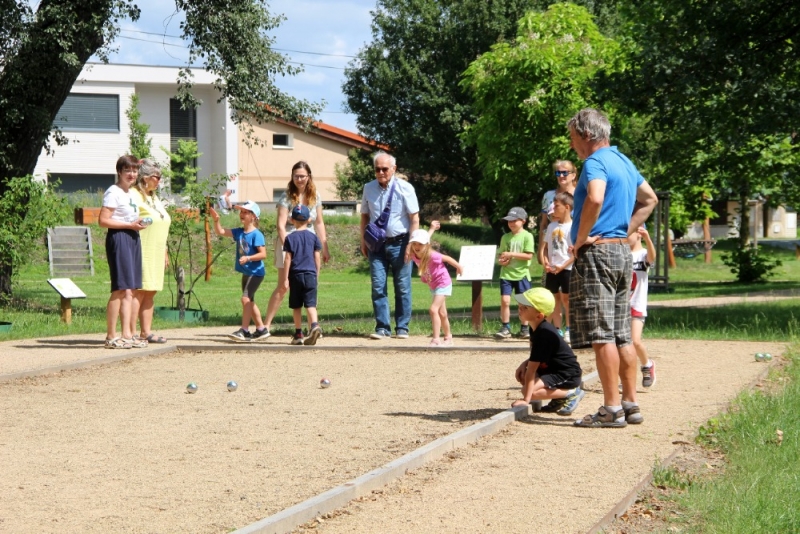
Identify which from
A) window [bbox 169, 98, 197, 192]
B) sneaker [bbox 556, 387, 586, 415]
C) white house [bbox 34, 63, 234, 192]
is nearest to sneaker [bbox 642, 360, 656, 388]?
sneaker [bbox 556, 387, 586, 415]

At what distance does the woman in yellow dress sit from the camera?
12031mm

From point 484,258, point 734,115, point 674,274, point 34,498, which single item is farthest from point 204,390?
point 674,274

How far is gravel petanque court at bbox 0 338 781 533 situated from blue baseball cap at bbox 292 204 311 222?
75.0 inches

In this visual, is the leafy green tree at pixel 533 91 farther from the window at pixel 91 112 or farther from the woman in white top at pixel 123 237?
the woman in white top at pixel 123 237

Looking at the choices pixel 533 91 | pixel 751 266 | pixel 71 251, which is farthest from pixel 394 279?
pixel 71 251

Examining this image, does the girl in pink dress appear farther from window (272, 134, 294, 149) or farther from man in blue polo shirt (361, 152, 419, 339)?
window (272, 134, 294, 149)

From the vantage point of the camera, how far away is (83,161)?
2108 inches

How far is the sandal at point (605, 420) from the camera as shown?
7.22 m

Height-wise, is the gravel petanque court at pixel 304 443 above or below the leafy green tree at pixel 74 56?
below

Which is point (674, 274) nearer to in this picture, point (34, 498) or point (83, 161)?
point (83, 161)

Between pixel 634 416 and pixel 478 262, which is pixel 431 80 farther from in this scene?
pixel 634 416

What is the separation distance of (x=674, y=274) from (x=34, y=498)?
3528 cm

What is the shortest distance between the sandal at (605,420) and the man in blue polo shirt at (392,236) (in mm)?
5630


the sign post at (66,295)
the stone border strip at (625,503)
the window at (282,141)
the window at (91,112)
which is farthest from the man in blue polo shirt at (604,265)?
the window at (282,141)
